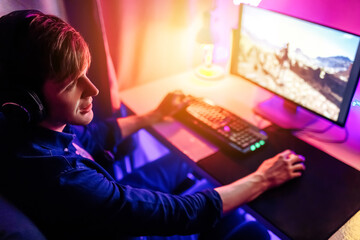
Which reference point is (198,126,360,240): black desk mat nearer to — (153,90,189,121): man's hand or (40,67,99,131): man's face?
(153,90,189,121): man's hand

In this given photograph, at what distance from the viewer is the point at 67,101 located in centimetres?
80

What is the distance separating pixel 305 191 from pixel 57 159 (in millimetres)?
722

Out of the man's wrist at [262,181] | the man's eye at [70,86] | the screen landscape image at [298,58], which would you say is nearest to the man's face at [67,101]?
the man's eye at [70,86]

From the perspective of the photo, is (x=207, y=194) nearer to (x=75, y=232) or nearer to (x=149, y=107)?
(x=75, y=232)

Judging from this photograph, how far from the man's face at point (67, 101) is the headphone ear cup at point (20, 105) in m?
0.04

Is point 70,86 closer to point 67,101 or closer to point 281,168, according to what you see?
point 67,101

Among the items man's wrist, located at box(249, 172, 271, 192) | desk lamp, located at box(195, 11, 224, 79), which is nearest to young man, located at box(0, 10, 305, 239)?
man's wrist, located at box(249, 172, 271, 192)

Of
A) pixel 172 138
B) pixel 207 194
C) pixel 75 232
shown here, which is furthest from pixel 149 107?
pixel 75 232

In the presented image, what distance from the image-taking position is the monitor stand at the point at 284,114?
50.5 inches

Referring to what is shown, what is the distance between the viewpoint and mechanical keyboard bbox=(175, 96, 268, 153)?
113cm

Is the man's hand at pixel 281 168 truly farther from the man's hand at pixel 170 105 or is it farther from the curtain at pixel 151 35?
the curtain at pixel 151 35

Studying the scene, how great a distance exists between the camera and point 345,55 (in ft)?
3.34

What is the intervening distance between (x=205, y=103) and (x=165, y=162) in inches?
12.1

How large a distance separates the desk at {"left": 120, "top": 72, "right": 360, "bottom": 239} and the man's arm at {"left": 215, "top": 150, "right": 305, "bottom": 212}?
10 centimetres
